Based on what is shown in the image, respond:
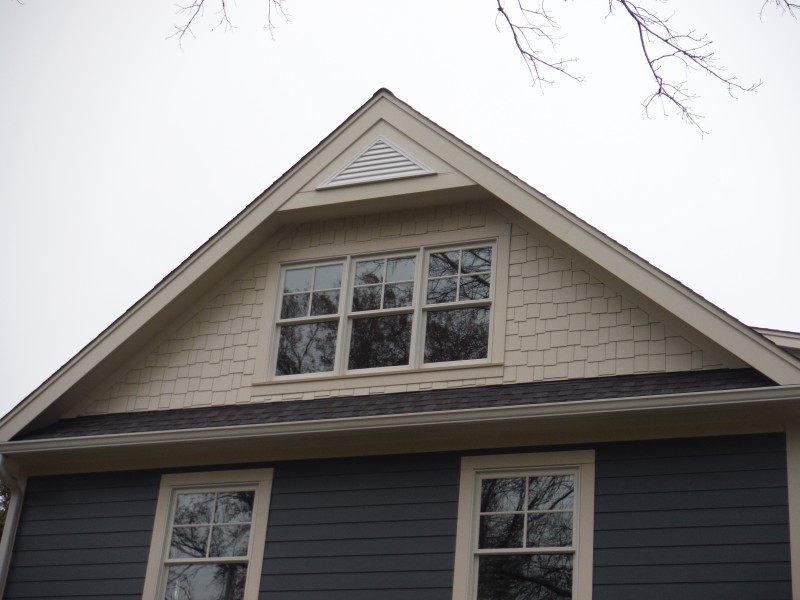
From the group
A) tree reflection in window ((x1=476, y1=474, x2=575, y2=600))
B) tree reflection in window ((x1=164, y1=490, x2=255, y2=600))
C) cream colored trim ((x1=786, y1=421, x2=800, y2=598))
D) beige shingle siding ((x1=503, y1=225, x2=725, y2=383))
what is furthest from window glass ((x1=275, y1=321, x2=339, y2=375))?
cream colored trim ((x1=786, y1=421, x2=800, y2=598))

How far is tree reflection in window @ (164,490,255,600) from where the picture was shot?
11.1 m

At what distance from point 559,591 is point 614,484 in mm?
1045

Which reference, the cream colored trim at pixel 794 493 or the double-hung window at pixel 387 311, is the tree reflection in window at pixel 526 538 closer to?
the double-hung window at pixel 387 311

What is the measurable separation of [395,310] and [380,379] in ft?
2.60

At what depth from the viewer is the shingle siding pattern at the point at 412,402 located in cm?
1007

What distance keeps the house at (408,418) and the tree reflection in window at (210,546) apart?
0.07 feet

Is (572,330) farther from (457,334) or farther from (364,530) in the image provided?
(364,530)

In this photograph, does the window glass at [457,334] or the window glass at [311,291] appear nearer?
the window glass at [457,334]

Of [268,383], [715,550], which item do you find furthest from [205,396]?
[715,550]

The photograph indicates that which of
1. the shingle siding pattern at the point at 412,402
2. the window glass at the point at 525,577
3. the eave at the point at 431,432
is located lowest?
the window glass at the point at 525,577

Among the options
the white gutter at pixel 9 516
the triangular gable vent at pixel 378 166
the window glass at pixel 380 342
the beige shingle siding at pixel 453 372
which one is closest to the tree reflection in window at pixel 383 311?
the window glass at pixel 380 342

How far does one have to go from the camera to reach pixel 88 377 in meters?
12.6

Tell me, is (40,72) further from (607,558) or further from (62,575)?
(607,558)

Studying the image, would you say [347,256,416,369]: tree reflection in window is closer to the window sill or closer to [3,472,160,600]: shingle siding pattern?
the window sill
